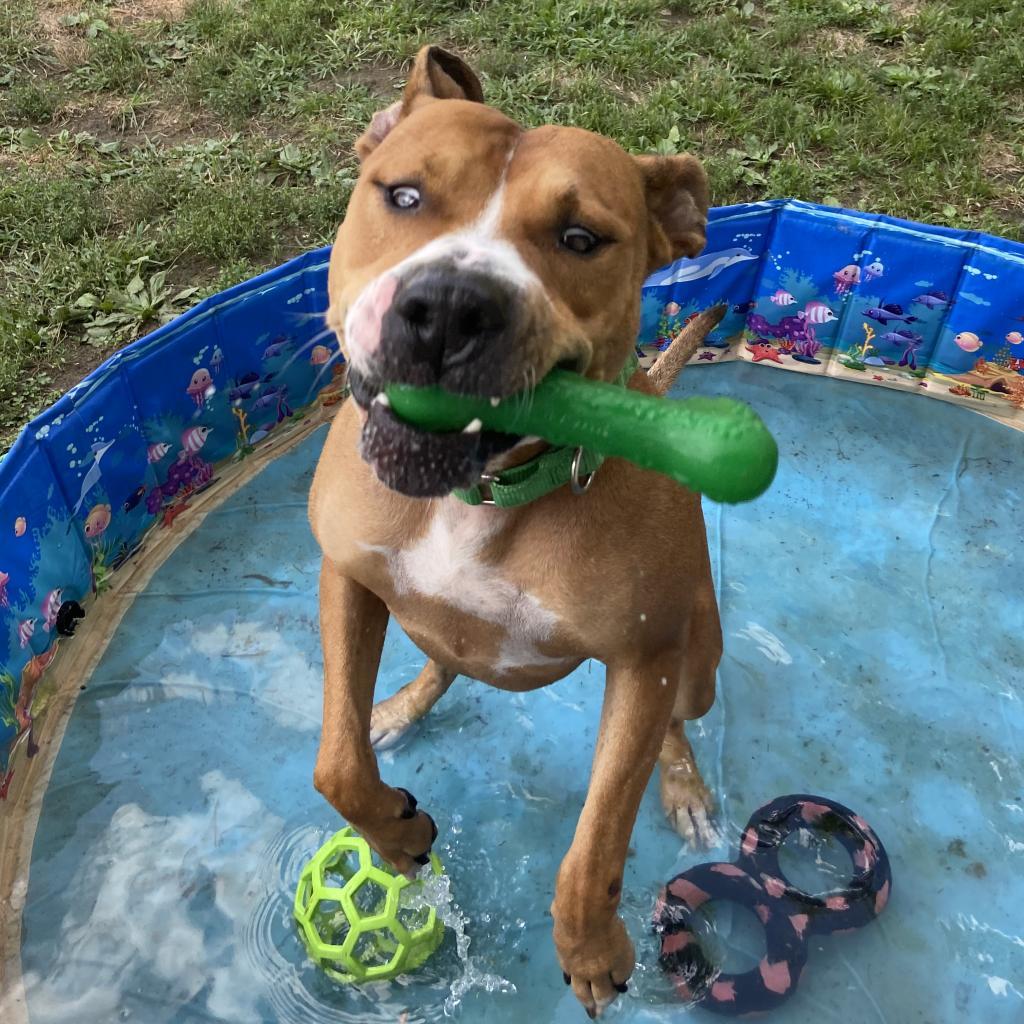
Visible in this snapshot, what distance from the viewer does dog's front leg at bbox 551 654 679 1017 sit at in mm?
2711

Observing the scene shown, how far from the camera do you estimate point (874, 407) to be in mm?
5395

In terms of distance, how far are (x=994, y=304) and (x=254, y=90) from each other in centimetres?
436

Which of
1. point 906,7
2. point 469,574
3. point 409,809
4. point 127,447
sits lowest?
point 409,809

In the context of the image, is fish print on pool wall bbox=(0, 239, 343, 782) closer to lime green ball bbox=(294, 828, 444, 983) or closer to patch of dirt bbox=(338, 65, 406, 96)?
lime green ball bbox=(294, 828, 444, 983)

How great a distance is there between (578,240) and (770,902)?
7.56 feet

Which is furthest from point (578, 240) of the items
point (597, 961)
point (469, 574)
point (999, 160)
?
point (999, 160)

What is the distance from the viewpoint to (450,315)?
202cm

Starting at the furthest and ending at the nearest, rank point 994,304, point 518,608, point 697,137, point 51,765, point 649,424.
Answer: point 697,137 → point 994,304 → point 51,765 → point 518,608 → point 649,424

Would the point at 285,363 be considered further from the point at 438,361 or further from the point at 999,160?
the point at 999,160

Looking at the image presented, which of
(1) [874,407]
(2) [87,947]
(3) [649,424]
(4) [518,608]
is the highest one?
(3) [649,424]

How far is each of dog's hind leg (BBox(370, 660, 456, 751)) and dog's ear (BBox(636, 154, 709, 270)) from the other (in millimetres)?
1832

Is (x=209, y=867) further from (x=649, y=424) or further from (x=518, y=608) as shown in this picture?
(x=649, y=424)

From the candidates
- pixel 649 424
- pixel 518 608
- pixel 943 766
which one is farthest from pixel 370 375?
pixel 943 766

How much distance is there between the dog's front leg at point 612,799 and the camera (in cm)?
271
